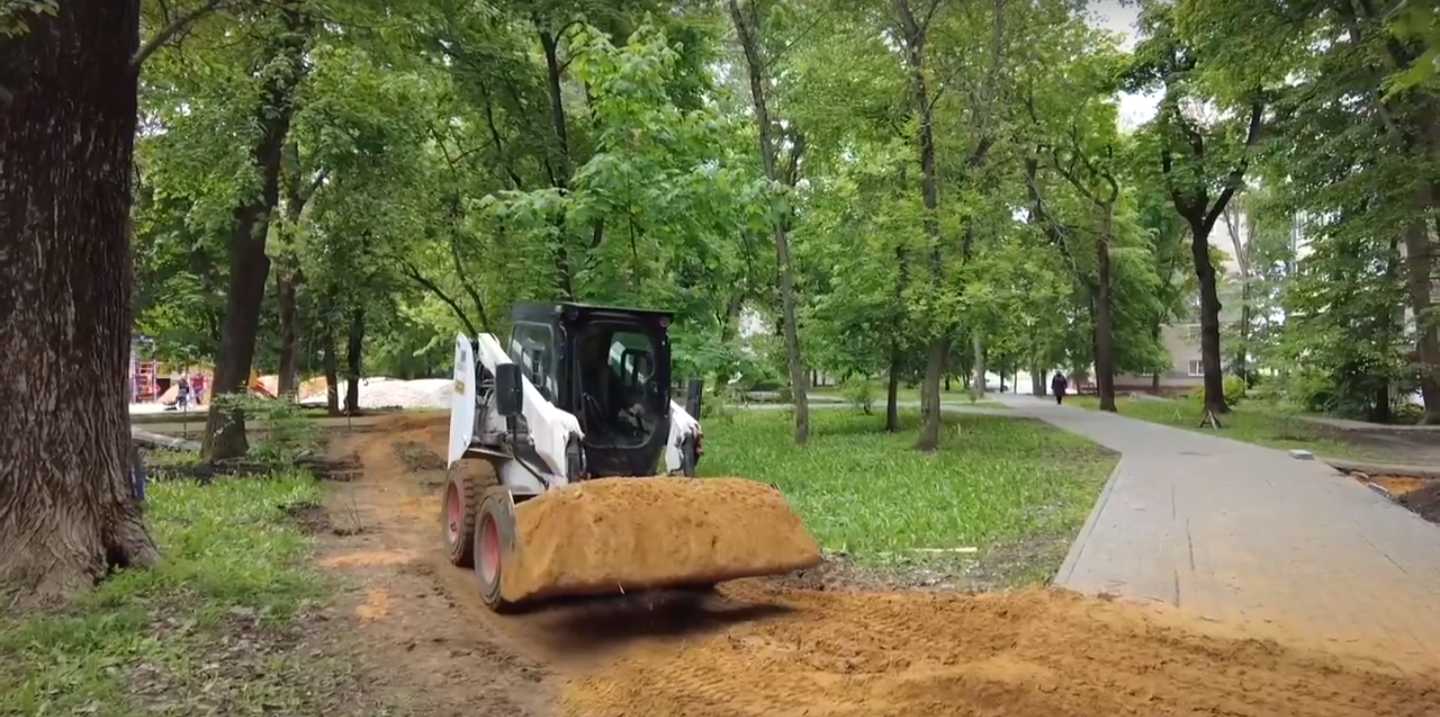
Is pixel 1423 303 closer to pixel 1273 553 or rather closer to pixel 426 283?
pixel 1273 553

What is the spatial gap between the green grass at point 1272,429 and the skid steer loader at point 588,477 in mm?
15570

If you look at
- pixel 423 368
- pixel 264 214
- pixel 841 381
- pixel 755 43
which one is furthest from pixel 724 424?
pixel 423 368

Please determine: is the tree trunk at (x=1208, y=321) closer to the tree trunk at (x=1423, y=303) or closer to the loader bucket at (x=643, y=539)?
the tree trunk at (x=1423, y=303)

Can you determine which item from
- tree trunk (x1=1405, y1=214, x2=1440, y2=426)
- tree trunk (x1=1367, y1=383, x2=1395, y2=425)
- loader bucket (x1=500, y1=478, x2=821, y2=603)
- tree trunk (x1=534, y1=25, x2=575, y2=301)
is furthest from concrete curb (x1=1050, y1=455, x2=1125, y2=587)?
tree trunk (x1=1367, y1=383, x2=1395, y2=425)

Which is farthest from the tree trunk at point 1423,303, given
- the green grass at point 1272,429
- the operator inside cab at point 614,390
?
the operator inside cab at point 614,390

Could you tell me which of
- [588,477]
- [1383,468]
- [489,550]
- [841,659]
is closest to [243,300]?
[588,477]

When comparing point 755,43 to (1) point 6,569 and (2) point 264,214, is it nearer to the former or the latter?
(2) point 264,214

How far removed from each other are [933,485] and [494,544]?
26.0 ft

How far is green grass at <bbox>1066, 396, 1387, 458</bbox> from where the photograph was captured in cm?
1952

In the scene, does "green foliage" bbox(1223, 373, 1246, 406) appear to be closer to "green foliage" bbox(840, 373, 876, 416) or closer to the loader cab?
"green foliage" bbox(840, 373, 876, 416)

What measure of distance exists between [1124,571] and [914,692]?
3.95 m

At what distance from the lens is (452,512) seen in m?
9.37

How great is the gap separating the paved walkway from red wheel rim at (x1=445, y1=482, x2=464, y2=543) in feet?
17.6

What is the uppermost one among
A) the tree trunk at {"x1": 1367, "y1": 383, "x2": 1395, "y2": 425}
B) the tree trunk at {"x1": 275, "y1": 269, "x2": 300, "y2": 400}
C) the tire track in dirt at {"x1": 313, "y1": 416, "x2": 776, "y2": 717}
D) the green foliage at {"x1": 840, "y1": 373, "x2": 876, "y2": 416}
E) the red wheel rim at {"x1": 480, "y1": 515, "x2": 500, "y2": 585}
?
the tree trunk at {"x1": 275, "y1": 269, "x2": 300, "y2": 400}
